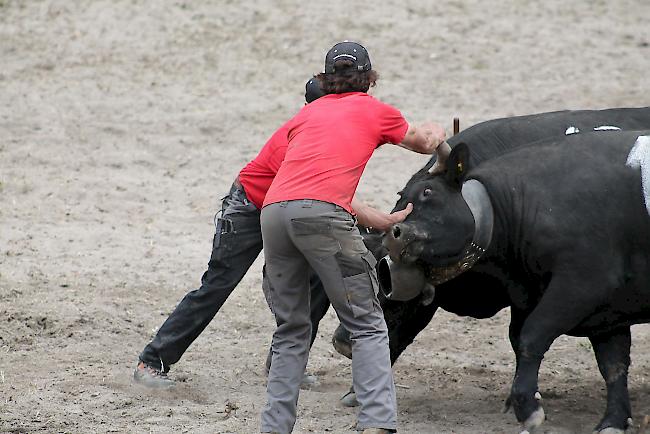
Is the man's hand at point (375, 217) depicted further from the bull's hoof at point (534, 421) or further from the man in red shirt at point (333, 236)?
the bull's hoof at point (534, 421)

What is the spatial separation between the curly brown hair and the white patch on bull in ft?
4.48

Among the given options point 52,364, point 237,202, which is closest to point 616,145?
point 237,202

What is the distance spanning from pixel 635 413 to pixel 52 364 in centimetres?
330

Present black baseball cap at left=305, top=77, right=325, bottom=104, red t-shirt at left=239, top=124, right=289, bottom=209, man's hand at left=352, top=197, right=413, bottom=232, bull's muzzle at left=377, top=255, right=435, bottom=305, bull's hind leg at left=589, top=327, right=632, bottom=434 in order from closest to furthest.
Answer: man's hand at left=352, top=197, right=413, bottom=232 < bull's muzzle at left=377, top=255, right=435, bottom=305 < bull's hind leg at left=589, top=327, right=632, bottom=434 < red t-shirt at left=239, top=124, right=289, bottom=209 < black baseball cap at left=305, top=77, right=325, bottom=104

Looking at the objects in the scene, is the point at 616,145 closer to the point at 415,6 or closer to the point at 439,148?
the point at 439,148

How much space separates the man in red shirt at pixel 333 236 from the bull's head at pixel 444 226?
1.23ft

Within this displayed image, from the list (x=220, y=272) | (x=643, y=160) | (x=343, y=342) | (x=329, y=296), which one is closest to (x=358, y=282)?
(x=329, y=296)

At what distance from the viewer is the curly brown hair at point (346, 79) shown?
19.0 feet

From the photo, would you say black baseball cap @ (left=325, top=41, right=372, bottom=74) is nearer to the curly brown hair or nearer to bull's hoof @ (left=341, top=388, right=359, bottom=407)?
the curly brown hair

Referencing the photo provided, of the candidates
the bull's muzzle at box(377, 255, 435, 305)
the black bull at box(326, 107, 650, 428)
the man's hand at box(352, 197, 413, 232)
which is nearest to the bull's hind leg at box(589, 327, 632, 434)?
the black bull at box(326, 107, 650, 428)

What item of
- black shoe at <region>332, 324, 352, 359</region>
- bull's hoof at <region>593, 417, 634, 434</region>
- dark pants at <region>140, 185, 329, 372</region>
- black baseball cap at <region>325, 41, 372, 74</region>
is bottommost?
bull's hoof at <region>593, 417, 634, 434</region>

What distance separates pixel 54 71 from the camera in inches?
493

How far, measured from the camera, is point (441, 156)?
6.15 metres

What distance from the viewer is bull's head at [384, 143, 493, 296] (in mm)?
6094
